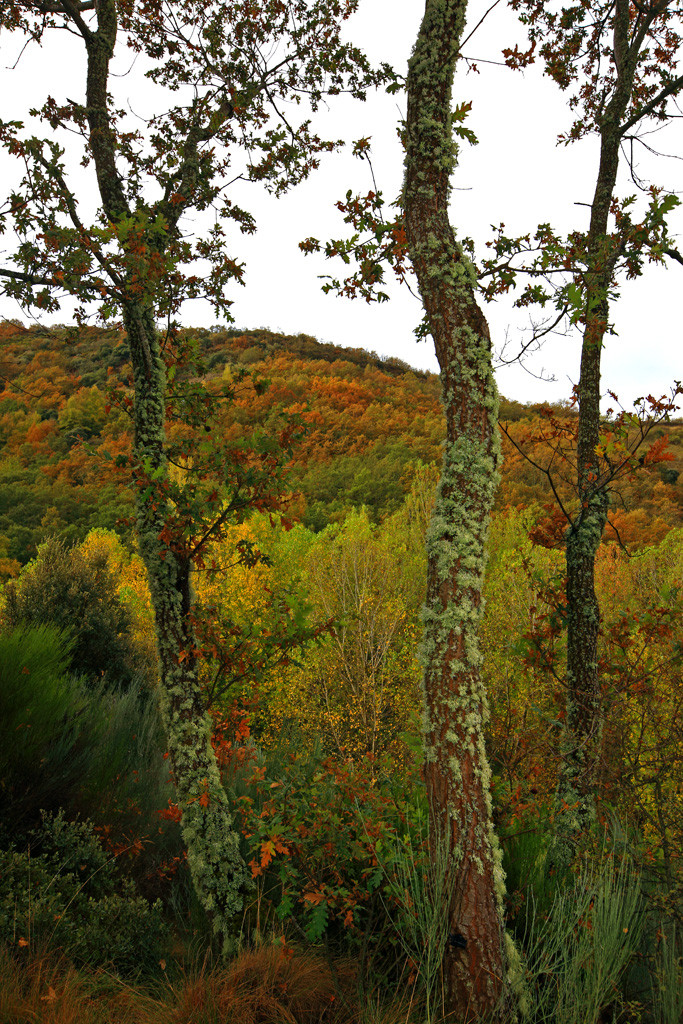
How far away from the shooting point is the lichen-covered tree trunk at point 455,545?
2744 mm

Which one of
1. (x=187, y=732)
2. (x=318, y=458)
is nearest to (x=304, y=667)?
(x=187, y=732)

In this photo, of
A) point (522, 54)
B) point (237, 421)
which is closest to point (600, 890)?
point (522, 54)

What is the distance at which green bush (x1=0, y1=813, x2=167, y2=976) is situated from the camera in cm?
339

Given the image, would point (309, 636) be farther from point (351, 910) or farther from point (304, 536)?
point (304, 536)

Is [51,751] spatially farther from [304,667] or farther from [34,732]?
[304,667]

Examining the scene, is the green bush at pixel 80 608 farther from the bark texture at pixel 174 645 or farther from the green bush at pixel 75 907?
the bark texture at pixel 174 645

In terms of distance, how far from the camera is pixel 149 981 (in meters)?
3.56

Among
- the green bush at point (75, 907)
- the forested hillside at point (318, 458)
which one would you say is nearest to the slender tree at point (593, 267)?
the green bush at point (75, 907)

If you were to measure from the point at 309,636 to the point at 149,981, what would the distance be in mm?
2155

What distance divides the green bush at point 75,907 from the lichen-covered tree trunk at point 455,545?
196 centimetres

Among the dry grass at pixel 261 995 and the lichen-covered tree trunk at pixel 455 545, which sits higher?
the lichen-covered tree trunk at pixel 455 545

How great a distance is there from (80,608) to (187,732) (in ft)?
28.4

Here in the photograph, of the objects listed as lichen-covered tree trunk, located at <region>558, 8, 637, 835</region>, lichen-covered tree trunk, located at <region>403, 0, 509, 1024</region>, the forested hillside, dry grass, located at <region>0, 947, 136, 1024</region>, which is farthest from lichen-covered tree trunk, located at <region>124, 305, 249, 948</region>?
the forested hillside

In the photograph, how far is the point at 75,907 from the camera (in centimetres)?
393
